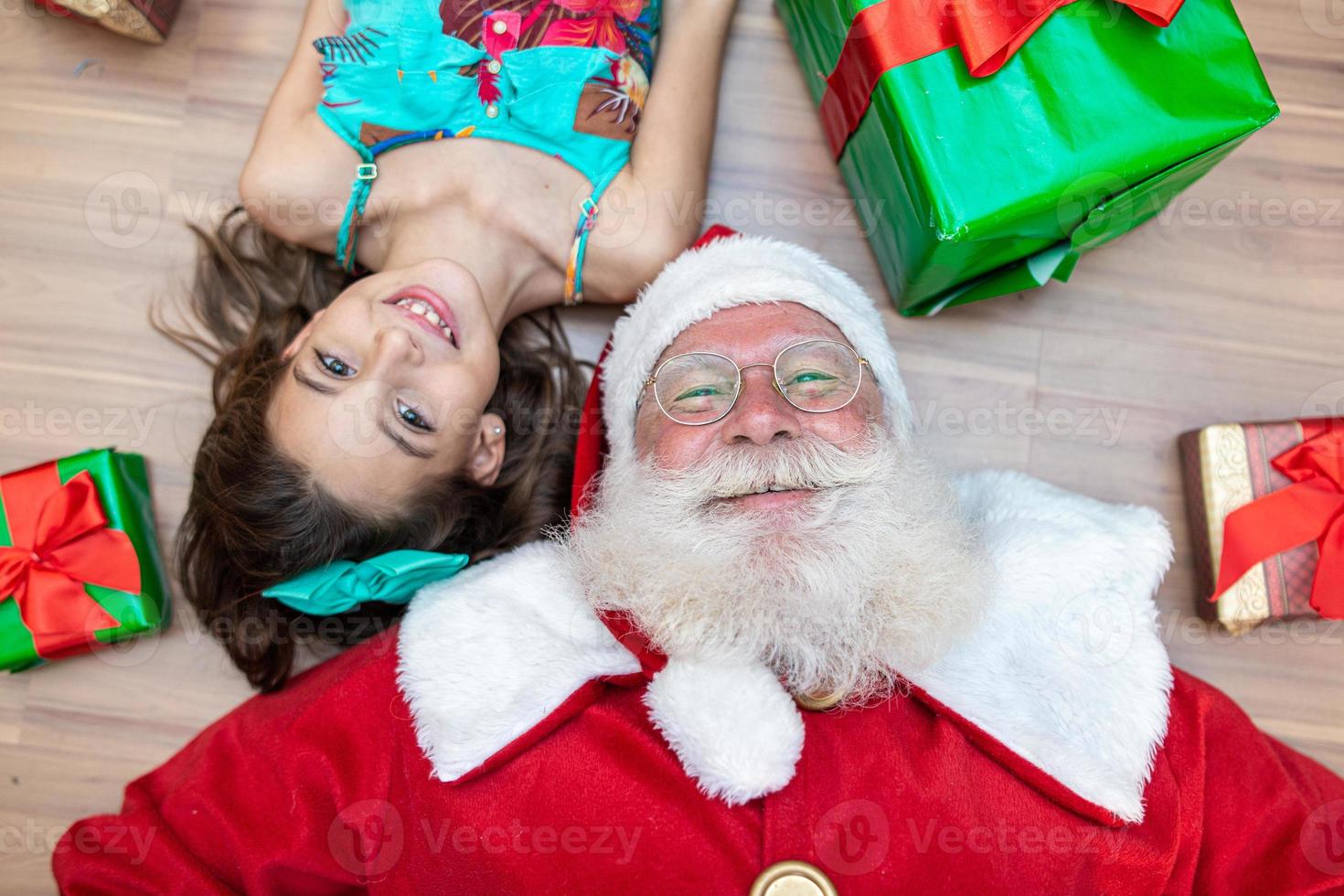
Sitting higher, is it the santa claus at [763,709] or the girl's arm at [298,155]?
the girl's arm at [298,155]

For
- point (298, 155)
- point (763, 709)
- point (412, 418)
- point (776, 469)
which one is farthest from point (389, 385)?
point (763, 709)

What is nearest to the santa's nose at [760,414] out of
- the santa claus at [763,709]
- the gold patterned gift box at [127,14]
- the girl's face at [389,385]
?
the santa claus at [763,709]

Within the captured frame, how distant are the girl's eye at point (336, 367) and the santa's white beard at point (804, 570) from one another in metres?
0.56

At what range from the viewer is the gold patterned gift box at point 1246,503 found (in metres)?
1.70

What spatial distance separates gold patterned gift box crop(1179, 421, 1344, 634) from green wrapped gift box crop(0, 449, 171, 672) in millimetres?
2231

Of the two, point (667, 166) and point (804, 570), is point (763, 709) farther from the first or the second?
point (667, 166)

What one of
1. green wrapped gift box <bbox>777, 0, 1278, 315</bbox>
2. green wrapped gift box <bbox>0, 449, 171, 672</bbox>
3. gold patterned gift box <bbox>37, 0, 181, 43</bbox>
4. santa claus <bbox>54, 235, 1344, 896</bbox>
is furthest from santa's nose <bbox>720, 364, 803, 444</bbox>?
gold patterned gift box <bbox>37, 0, 181, 43</bbox>

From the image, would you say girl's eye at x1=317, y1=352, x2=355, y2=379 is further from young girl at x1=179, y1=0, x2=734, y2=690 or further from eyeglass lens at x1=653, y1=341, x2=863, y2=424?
eyeglass lens at x1=653, y1=341, x2=863, y2=424

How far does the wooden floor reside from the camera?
186 centimetres

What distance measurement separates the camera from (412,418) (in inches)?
59.4

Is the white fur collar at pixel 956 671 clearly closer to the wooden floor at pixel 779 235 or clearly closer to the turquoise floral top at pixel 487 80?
the wooden floor at pixel 779 235

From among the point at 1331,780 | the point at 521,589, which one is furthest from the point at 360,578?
the point at 1331,780

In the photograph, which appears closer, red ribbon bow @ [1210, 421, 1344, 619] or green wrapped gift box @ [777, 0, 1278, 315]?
green wrapped gift box @ [777, 0, 1278, 315]

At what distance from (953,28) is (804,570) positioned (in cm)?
90
